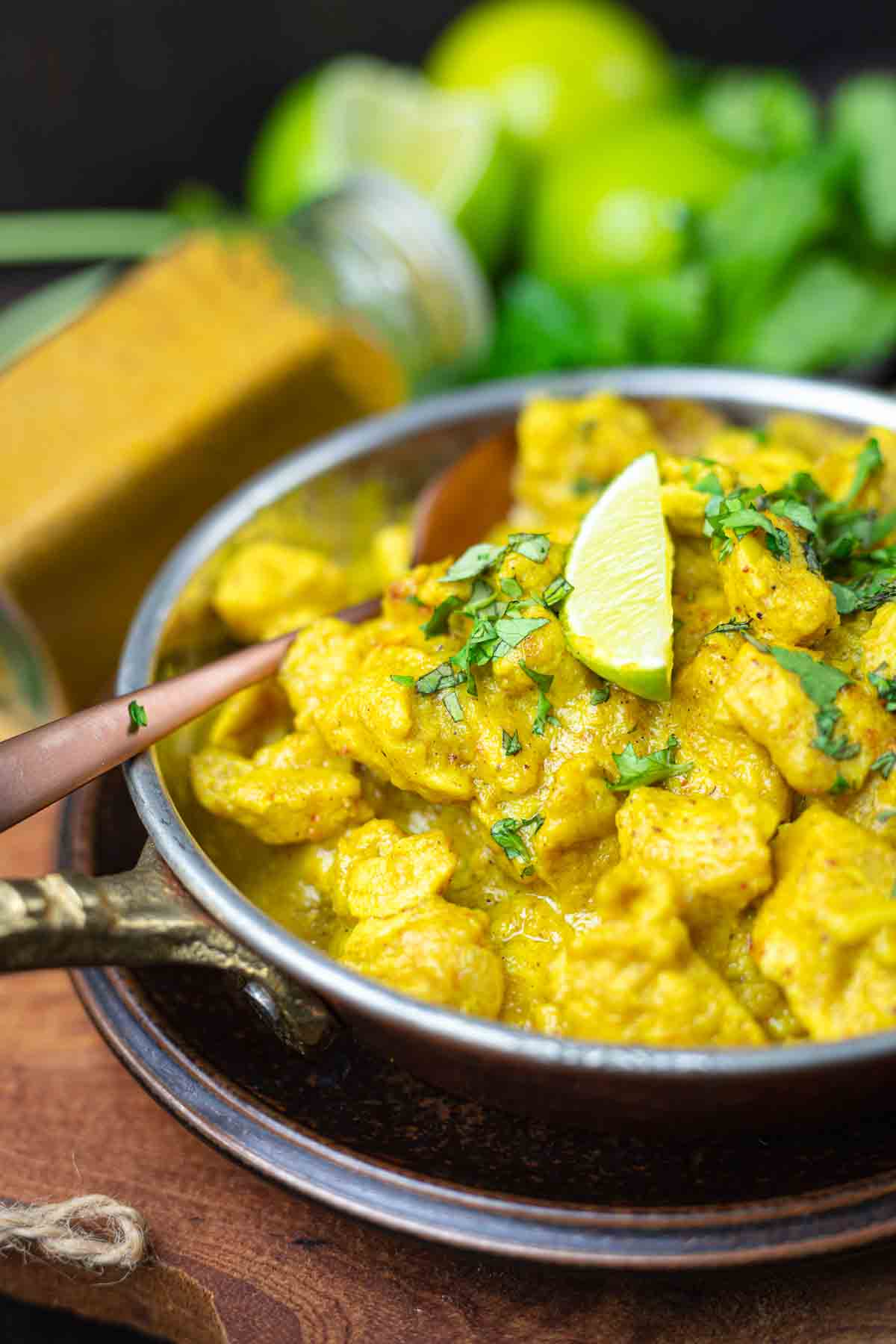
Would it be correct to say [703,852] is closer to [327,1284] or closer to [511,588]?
[511,588]

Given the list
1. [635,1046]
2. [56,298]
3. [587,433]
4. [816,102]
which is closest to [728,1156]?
[635,1046]

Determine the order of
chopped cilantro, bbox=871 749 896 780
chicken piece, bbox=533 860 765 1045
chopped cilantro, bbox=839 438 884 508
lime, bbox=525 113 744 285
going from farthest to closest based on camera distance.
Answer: lime, bbox=525 113 744 285 → chopped cilantro, bbox=839 438 884 508 → chopped cilantro, bbox=871 749 896 780 → chicken piece, bbox=533 860 765 1045

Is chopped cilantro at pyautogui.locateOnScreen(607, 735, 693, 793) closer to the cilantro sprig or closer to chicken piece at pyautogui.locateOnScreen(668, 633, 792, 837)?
chicken piece at pyautogui.locateOnScreen(668, 633, 792, 837)

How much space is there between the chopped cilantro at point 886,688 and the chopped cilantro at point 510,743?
490 mm

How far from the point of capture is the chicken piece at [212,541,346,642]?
2381 mm

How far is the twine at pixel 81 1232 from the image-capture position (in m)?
1.75

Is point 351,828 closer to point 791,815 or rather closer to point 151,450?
point 791,815

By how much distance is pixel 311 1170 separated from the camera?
1.66 metres

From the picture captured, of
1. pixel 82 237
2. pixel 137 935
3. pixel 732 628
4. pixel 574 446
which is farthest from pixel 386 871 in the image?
pixel 82 237

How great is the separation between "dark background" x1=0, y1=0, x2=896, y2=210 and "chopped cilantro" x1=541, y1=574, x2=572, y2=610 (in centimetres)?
361

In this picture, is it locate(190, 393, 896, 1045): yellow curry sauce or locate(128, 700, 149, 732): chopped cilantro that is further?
locate(128, 700, 149, 732): chopped cilantro

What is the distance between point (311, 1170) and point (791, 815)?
79 cm

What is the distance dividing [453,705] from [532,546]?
29 centimetres

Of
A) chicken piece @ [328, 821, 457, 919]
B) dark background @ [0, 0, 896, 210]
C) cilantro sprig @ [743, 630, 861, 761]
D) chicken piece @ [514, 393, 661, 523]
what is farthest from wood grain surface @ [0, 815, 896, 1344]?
dark background @ [0, 0, 896, 210]
